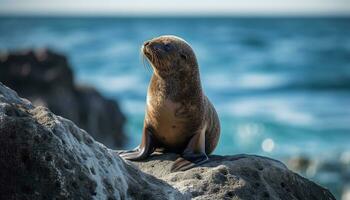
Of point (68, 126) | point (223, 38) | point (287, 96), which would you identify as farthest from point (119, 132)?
point (223, 38)

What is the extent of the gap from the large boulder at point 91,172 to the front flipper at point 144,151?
31 centimetres

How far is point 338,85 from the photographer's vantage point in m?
37.4

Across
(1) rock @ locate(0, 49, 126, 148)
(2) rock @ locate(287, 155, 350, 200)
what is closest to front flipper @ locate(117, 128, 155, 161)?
(1) rock @ locate(0, 49, 126, 148)

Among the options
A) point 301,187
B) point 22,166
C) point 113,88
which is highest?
point 22,166

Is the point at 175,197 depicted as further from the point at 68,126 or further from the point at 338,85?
the point at 338,85

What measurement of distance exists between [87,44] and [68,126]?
58012mm

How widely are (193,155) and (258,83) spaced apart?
100 ft

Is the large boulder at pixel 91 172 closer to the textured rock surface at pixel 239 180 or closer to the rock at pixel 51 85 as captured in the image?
the textured rock surface at pixel 239 180

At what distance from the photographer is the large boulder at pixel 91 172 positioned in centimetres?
440

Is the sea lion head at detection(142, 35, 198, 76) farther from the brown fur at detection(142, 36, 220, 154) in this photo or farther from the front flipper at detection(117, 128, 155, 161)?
the front flipper at detection(117, 128, 155, 161)

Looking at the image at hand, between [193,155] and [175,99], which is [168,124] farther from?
[193,155]

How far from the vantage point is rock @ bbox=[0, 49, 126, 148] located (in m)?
15.5

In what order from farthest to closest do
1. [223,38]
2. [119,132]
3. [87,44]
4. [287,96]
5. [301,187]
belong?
[223,38] → [87,44] → [287,96] → [119,132] → [301,187]

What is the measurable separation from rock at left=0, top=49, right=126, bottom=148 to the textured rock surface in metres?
9.46
